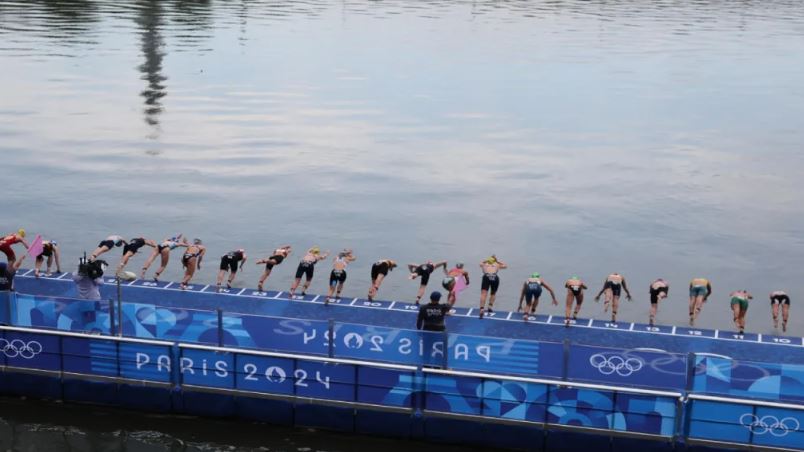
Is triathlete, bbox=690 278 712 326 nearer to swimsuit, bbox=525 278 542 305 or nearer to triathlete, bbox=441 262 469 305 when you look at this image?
swimsuit, bbox=525 278 542 305

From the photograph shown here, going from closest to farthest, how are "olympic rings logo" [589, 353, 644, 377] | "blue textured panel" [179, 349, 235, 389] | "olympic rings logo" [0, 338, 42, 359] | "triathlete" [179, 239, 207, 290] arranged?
"olympic rings logo" [589, 353, 644, 377] → "blue textured panel" [179, 349, 235, 389] → "olympic rings logo" [0, 338, 42, 359] → "triathlete" [179, 239, 207, 290]

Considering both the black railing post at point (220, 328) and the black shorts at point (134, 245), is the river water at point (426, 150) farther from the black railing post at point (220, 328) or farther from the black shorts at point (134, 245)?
the black railing post at point (220, 328)

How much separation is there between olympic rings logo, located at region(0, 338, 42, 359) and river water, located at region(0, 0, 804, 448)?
10.8 meters

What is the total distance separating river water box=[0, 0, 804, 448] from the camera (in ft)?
116

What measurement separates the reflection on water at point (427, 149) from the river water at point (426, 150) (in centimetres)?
17

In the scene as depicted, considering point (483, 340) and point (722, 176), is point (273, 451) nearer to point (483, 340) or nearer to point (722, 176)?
point (483, 340)

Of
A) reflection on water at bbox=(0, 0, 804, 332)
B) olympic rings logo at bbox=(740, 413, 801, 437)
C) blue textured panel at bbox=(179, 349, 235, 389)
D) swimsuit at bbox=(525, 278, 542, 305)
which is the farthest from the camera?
reflection on water at bbox=(0, 0, 804, 332)

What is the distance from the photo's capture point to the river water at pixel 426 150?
116ft

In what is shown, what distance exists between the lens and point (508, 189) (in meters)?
43.7

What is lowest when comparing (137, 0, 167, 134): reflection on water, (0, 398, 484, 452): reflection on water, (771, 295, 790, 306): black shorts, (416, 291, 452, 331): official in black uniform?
(0, 398, 484, 452): reflection on water

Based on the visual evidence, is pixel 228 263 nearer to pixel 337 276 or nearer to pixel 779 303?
pixel 337 276

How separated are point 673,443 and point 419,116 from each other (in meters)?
44.9

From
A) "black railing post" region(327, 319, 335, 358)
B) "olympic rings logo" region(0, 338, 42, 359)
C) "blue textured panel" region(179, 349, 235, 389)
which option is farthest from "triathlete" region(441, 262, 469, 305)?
"olympic rings logo" region(0, 338, 42, 359)

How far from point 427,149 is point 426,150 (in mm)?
236
